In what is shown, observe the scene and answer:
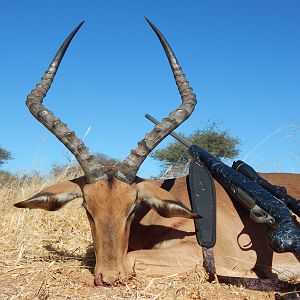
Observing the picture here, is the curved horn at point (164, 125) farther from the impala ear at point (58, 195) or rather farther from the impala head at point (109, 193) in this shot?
the impala ear at point (58, 195)

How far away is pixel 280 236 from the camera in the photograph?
4.33 meters

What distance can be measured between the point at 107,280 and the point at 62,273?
0.76 metres

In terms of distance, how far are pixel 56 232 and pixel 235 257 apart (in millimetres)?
2888

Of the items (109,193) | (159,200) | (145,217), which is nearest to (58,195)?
(109,193)

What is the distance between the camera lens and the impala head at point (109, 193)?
4.80m

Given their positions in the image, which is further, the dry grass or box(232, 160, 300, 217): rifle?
box(232, 160, 300, 217): rifle

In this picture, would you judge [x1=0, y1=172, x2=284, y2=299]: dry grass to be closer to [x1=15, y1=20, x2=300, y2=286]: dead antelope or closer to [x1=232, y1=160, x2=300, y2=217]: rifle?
[x1=15, y1=20, x2=300, y2=286]: dead antelope

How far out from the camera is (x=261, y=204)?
196 inches

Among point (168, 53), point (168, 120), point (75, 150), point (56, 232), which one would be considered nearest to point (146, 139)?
point (168, 120)

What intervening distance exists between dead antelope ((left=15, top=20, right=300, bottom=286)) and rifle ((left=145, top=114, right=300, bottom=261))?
39 centimetres

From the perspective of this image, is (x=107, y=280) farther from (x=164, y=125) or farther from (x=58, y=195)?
(x=164, y=125)

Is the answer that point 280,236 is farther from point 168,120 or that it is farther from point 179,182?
point 179,182

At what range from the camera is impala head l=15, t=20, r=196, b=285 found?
4805 millimetres

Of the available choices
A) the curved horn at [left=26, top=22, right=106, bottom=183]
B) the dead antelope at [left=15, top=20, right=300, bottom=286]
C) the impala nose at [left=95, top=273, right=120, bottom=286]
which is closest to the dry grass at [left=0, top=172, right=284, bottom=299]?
the impala nose at [left=95, top=273, right=120, bottom=286]
